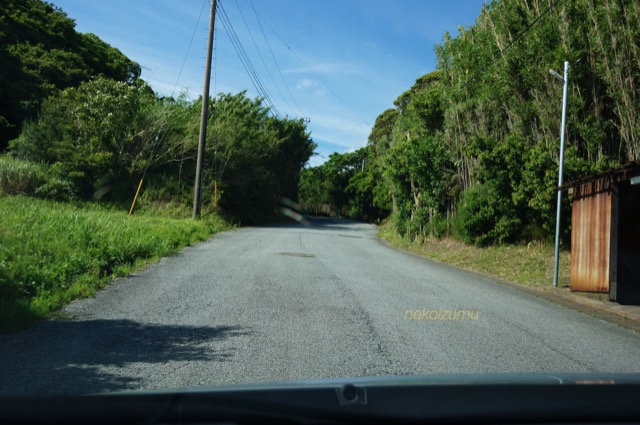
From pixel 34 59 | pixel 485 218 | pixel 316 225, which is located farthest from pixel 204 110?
pixel 316 225

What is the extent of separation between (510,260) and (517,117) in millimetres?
5250

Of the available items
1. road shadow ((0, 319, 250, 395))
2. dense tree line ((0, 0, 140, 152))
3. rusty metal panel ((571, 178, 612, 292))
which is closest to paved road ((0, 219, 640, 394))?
road shadow ((0, 319, 250, 395))

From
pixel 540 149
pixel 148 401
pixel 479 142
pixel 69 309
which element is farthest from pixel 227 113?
pixel 148 401

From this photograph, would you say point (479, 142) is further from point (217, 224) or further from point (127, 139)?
point (127, 139)

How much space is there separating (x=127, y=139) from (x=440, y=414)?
29869 mm

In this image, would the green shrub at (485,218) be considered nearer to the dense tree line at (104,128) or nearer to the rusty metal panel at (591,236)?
the rusty metal panel at (591,236)

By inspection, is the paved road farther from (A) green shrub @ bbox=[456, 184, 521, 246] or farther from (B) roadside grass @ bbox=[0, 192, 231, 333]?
(A) green shrub @ bbox=[456, 184, 521, 246]

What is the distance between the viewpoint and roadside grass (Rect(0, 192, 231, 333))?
781 cm

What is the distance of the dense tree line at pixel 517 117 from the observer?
53.1 ft

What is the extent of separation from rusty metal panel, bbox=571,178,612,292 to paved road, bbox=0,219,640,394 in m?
1.90

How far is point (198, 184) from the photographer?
2623 cm

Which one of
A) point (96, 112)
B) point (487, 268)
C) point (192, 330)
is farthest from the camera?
point (96, 112)

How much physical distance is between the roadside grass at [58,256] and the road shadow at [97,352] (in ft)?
2.49

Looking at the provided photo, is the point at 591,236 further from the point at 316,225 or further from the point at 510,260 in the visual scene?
the point at 316,225
